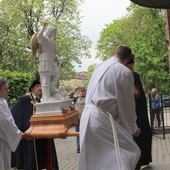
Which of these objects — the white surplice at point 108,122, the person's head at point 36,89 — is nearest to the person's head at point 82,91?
the person's head at point 36,89

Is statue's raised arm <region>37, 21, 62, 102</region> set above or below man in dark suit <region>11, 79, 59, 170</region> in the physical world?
above

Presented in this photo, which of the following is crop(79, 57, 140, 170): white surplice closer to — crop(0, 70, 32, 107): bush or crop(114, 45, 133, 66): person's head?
crop(114, 45, 133, 66): person's head

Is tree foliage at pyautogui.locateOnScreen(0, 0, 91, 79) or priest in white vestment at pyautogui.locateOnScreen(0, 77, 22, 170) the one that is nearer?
priest in white vestment at pyautogui.locateOnScreen(0, 77, 22, 170)

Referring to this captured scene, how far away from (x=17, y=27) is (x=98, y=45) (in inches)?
1103

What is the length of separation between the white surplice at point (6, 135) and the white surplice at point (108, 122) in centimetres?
127

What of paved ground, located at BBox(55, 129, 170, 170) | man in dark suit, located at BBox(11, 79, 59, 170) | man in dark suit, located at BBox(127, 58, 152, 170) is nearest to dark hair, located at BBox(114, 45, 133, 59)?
man in dark suit, located at BBox(11, 79, 59, 170)

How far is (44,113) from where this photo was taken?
6.55 m

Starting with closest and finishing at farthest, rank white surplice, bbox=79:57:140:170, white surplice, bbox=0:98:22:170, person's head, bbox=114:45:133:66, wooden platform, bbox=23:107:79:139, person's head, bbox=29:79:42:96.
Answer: white surplice, bbox=79:57:140:170 → person's head, bbox=114:45:133:66 → wooden platform, bbox=23:107:79:139 → white surplice, bbox=0:98:22:170 → person's head, bbox=29:79:42:96

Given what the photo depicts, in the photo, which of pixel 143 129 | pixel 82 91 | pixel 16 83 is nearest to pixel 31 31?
pixel 16 83

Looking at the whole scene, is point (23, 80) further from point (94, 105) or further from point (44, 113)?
point (94, 105)

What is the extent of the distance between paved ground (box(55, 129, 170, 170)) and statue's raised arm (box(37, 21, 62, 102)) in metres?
2.76

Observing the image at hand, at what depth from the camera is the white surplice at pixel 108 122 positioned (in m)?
5.27

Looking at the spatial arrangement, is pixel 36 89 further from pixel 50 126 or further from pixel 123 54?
pixel 123 54

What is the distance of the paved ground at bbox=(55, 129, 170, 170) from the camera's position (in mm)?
9411
